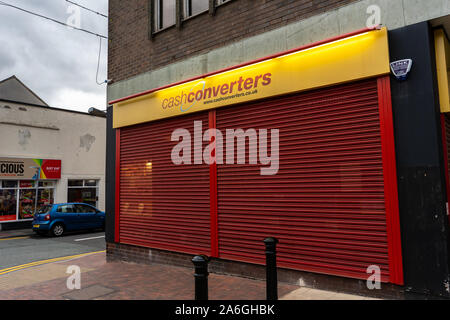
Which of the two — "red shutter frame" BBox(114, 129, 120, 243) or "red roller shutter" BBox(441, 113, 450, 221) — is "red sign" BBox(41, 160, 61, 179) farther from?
"red roller shutter" BBox(441, 113, 450, 221)

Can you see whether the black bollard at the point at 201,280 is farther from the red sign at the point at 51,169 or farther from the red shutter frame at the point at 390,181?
the red sign at the point at 51,169

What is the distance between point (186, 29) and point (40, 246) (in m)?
9.76

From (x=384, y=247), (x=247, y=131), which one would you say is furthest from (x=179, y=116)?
(x=384, y=247)

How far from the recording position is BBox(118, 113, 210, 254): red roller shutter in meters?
7.28

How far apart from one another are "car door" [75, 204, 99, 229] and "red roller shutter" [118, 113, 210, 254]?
7938mm

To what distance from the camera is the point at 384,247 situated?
489 centimetres

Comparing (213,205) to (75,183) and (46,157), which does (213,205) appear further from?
(75,183)

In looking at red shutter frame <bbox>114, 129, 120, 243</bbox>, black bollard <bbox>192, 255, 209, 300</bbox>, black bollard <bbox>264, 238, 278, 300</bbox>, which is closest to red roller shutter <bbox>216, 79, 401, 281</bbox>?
black bollard <bbox>264, 238, 278, 300</bbox>

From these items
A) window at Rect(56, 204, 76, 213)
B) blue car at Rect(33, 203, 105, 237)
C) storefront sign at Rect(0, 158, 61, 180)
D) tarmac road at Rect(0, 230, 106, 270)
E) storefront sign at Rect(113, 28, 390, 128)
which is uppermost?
storefront sign at Rect(113, 28, 390, 128)

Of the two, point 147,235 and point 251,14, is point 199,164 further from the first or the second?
point 251,14

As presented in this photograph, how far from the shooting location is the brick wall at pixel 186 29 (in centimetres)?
626

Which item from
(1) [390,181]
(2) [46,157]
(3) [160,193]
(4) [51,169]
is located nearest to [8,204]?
(4) [51,169]

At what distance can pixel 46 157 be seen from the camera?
19.1 m

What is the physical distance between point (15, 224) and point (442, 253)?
63.6 feet
